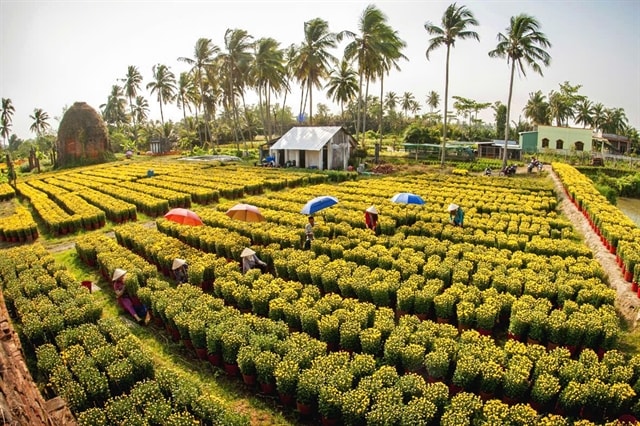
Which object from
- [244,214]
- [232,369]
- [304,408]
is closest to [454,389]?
[304,408]

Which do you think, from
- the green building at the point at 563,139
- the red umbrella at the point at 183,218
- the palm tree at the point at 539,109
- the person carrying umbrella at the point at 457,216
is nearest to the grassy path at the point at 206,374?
the red umbrella at the point at 183,218

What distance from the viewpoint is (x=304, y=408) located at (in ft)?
25.9

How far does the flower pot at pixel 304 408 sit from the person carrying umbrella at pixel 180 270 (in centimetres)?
722

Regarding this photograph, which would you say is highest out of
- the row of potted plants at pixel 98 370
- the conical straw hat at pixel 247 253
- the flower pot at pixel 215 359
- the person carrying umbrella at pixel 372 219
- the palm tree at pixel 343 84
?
the palm tree at pixel 343 84

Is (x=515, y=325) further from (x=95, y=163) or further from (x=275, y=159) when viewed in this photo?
(x=95, y=163)

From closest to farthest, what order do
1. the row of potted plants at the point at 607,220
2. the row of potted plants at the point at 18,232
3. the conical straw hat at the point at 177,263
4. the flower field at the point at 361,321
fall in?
the flower field at the point at 361,321 < the conical straw hat at the point at 177,263 < the row of potted plants at the point at 607,220 < the row of potted plants at the point at 18,232

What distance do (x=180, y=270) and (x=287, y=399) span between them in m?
7.06

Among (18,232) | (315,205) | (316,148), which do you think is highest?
(316,148)

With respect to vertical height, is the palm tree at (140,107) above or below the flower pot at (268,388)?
above

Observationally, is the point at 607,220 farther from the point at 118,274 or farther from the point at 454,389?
the point at 118,274

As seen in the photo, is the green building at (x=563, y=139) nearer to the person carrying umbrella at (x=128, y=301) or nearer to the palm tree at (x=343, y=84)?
the palm tree at (x=343, y=84)

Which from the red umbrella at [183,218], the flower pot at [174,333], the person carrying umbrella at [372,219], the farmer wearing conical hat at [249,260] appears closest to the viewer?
the flower pot at [174,333]

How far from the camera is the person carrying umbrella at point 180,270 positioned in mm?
13469

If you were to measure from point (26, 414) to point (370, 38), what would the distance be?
43.6 meters
